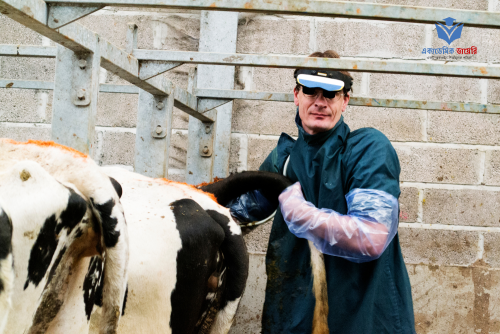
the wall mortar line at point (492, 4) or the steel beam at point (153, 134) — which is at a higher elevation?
the wall mortar line at point (492, 4)

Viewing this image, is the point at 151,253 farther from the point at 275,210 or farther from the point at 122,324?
the point at 275,210

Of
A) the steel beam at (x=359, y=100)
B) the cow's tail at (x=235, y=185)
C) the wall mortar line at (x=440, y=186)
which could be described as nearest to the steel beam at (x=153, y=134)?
the steel beam at (x=359, y=100)

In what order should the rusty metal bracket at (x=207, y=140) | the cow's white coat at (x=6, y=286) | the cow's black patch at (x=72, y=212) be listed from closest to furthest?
the cow's white coat at (x=6, y=286), the cow's black patch at (x=72, y=212), the rusty metal bracket at (x=207, y=140)

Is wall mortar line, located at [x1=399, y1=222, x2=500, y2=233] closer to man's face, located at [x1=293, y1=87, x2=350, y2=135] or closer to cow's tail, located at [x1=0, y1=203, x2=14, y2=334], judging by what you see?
man's face, located at [x1=293, y1=87, x2=350, y2=135]

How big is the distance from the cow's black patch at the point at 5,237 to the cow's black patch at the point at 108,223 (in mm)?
162

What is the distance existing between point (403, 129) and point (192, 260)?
1965 millimetres

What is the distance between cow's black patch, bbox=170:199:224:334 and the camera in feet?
3.35

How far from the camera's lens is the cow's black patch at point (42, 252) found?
0.62 m

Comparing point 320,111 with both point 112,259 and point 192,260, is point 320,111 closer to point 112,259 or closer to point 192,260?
point 192,260

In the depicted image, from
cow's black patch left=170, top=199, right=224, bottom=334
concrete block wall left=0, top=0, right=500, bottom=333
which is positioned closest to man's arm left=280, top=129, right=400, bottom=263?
cow's black patch left=170, top=199, right=224, bottom=334

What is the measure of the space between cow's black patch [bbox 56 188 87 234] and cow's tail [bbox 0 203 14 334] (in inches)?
3.9

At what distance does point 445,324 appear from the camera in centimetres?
259

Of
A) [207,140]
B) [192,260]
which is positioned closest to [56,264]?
[192,260]

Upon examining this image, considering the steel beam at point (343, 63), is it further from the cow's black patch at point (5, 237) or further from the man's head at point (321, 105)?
the cow's black patch at point (5, 237)
